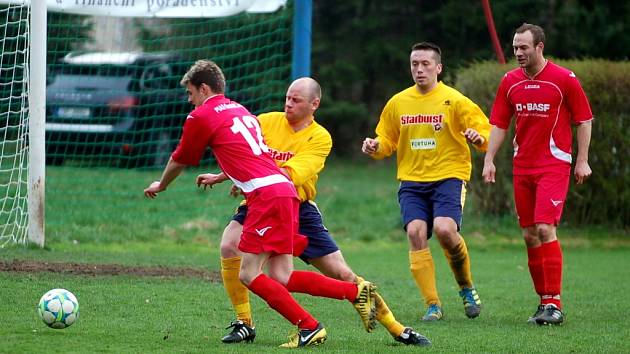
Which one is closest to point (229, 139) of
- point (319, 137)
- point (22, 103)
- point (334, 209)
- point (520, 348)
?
point (319, 137)

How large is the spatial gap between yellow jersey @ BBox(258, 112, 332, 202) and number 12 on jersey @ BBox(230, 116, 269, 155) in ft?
1.08

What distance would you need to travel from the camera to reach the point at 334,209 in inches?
609

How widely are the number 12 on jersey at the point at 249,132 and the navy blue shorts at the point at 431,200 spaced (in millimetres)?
1948

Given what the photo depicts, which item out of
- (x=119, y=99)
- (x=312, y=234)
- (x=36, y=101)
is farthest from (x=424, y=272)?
(x=119, y=99)

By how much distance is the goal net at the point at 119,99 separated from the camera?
1301cm

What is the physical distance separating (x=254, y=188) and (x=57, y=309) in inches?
51.8

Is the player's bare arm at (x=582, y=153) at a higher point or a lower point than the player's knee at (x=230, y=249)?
higher

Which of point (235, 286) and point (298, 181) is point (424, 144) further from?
point (235, 286)

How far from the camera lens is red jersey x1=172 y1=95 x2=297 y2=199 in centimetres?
612

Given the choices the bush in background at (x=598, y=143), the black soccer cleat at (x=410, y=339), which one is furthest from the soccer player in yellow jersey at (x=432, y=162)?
the bush in background at (x=598, y=143)

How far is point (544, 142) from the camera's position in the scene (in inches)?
306

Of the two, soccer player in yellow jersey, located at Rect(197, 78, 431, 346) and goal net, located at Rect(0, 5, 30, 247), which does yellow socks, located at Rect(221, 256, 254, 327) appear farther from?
goal net, located at Rect(0, 5, 30, 247)

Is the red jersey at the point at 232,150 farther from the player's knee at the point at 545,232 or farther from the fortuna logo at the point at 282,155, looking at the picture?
the player's knee at the point at 545,232

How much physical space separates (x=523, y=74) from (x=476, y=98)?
18.7 feet
